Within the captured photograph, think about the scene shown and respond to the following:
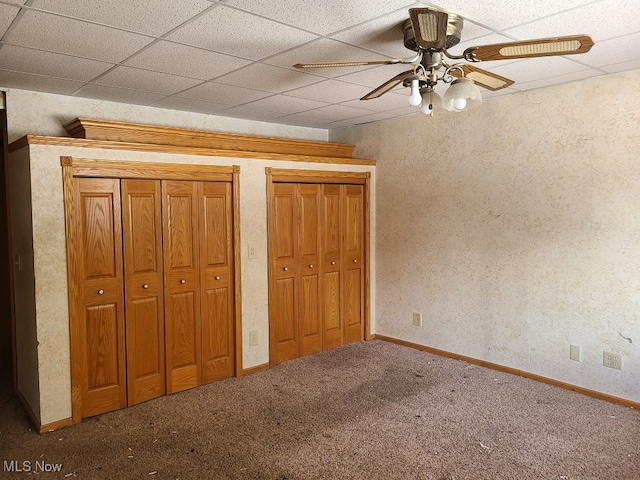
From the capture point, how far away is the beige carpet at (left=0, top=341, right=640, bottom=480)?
2559 millimetres

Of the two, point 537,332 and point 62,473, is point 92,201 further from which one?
point 537,332

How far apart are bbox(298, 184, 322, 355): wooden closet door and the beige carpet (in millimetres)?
646

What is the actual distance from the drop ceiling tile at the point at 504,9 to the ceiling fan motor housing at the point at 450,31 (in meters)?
0.04

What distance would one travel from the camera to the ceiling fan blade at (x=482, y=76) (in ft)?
7.64

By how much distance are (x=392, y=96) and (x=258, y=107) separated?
1.17 meters

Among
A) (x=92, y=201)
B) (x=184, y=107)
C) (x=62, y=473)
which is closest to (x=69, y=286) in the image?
(x=92, y=201)

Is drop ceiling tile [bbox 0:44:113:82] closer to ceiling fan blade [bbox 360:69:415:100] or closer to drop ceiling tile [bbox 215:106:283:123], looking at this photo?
drop ceiling tile [bbox 215:106:283:123]

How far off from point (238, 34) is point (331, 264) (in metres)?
2.72

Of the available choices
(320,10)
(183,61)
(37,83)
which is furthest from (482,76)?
(37,83)

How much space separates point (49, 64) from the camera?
2.75 metres

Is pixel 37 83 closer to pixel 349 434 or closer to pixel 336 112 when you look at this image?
pixel 336 112

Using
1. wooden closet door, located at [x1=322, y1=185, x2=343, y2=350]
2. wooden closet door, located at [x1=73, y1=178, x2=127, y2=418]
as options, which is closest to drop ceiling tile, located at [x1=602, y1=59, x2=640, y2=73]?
wooden closet door, located at [x1=322, y1=185, x2=343, y2=350]

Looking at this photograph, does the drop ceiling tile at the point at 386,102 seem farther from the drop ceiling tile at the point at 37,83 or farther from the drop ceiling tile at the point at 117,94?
the drop ceiling tile at the point at 37,83

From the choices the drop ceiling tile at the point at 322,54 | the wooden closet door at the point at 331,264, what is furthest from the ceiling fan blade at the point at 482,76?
→ the wooden closet door at the point at 331,264
